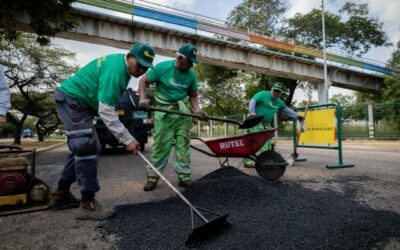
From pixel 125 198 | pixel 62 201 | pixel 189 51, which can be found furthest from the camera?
pixel 189 51

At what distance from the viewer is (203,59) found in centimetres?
1764

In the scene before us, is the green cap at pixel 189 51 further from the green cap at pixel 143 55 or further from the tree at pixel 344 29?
the tree at pixel 344 29

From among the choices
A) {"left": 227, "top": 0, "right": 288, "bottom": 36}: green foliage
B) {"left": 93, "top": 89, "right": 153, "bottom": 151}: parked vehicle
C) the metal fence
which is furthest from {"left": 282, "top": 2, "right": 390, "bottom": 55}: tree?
{"left": 93, "top": 89, "right": 153, "bottom": 151}: parked vehicle

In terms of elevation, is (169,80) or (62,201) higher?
(169,80)

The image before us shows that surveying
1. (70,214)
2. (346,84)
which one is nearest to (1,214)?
(70,214)

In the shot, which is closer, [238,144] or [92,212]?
[92,212]

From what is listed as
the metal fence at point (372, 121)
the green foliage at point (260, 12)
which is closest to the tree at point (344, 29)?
the green foliage at point (260, 12)


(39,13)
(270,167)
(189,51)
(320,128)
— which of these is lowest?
(270,167)

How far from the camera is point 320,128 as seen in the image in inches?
239

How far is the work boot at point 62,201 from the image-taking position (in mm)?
2932

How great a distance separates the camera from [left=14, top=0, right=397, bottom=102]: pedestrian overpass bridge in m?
13.8

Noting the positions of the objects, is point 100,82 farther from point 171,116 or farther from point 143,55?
point 171,116

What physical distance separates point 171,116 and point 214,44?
14655 millimetres

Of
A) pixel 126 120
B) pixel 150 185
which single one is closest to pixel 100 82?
pixel 150 185
